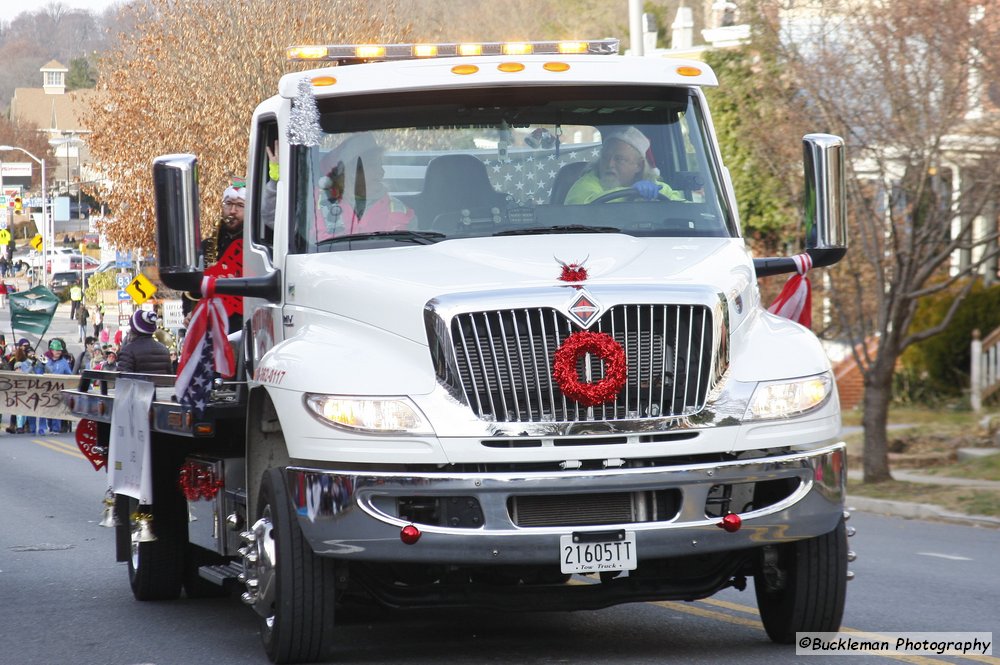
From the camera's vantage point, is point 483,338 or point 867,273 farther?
point 867,273

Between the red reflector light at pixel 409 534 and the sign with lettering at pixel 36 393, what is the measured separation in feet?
18.0

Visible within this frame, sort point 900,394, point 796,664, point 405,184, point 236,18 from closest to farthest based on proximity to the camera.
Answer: point 796,664 < point 405,184 < point 900,394 < point 236,18

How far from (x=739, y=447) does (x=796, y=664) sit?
106 centimetres

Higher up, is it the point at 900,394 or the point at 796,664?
the point at 796,664

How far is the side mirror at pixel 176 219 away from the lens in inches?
280

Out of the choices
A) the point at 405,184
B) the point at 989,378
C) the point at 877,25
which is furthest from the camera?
the point at 989,378

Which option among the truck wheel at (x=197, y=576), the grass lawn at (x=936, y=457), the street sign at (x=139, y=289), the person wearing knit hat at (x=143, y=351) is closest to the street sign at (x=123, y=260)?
the street sign at (x=139, y=289)

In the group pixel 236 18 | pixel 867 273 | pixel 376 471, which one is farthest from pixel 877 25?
pixel 236 18

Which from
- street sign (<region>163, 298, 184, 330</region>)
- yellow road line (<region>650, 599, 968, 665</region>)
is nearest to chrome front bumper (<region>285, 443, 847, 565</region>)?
yellow road line (<region>650, 599, 968, 665</region>)

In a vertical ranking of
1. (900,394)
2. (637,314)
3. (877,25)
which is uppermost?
(877,25)

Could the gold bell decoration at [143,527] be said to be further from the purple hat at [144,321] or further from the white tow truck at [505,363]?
the purple hat at [144,321]

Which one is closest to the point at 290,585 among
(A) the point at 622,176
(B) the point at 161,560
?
(A) the point at 622,176

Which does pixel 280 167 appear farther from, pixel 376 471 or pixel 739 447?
pixel 739 447

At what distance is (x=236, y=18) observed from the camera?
3819cm
